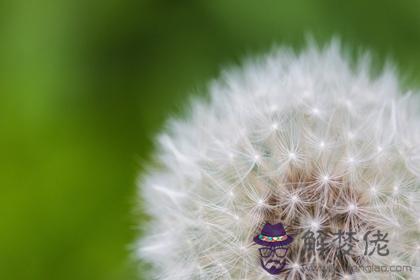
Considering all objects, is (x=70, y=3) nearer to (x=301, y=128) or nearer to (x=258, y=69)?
(x=258, y=69)

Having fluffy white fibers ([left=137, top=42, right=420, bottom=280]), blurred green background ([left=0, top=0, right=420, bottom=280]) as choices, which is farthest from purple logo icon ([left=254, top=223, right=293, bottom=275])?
blurred green background ([left=0, top=0, right=420, bottom=280])

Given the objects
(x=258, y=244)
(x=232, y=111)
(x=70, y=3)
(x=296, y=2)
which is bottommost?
(x=258, y=244)

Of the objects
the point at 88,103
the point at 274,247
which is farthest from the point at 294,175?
the point at 88,103

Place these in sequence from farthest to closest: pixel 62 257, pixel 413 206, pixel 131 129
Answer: pixel 131 129 < pixel 62 257 < pixel 413 206

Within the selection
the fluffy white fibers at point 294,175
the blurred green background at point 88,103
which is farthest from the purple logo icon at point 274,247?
the blurred green background at point 88,103

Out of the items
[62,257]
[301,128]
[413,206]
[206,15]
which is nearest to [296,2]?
[206,15]
